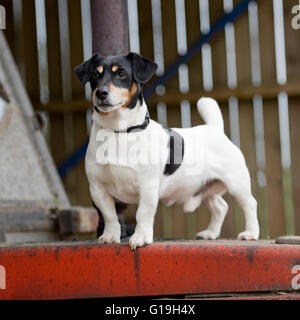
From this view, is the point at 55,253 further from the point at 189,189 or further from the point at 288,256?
the point at 288,256

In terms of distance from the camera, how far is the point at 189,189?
251 cm

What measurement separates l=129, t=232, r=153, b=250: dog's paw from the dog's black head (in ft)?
1.40

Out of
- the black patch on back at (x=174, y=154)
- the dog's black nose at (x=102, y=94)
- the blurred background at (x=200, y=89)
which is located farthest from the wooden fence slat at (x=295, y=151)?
the dog's black nose at (x=102, y=94)

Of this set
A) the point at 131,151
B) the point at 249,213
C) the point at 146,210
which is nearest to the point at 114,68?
the point at 131,151

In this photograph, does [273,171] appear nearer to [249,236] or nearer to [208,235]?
[208,235]

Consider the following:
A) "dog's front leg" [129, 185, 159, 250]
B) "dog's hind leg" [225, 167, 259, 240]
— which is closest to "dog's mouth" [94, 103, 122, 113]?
"dog's front leg" [129, 185, 159, 250]

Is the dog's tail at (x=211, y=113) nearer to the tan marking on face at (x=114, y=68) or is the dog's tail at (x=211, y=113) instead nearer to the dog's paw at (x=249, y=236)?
the dog's paw at (x=249, y=236)

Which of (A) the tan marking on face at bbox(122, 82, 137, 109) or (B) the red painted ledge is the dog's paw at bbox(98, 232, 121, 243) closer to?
(B) the red painted ledge

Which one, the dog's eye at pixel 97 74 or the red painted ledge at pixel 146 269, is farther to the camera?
the dog's eye at pixel 97 74

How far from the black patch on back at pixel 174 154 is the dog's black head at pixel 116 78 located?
22 cm

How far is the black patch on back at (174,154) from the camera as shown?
93.3 inches

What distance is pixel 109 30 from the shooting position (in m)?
2.80

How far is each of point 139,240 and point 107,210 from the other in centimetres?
24
